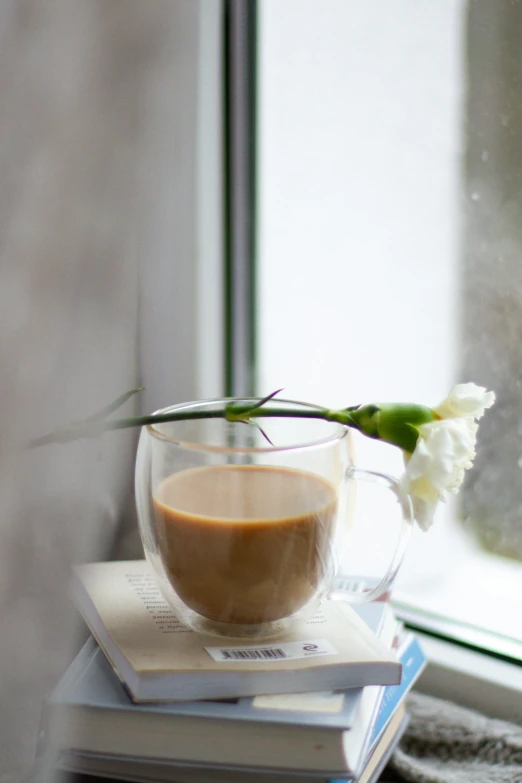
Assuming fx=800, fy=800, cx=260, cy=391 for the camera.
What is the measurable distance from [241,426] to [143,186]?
21cm

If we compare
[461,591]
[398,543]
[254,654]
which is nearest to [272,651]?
[254,654]

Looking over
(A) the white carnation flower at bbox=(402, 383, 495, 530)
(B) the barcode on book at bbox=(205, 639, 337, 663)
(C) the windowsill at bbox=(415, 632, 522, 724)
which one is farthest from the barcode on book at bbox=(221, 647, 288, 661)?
(C) the windowsill at bbox=(415, 632, 522, 724)

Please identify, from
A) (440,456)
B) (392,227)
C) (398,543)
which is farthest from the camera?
(392,227)

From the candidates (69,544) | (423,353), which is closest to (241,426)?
(69,544)

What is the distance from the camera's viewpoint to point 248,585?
500mm

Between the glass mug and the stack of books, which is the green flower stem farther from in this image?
the stack of books

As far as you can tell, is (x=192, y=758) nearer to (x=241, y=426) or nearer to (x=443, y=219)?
(x=241, y=426)

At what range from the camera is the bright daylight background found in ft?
2.51

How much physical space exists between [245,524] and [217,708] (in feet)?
0.36

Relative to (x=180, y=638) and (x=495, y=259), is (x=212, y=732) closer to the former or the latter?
(x=180, y=638)

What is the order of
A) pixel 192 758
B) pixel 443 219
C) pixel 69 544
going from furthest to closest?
pixel 443 219, pixel 69 544, pixel 192 758

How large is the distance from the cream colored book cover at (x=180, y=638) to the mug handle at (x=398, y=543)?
0.01 meters

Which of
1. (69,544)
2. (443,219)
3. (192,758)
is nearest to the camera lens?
(192,758)

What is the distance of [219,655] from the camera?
19.6 inches
